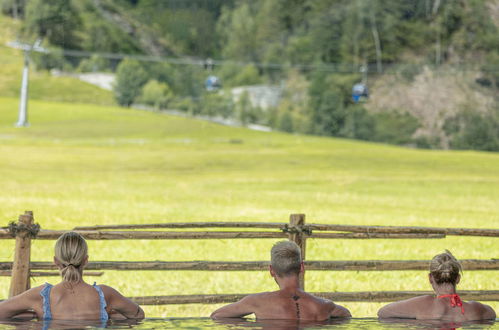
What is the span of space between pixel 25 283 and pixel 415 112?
147 metres

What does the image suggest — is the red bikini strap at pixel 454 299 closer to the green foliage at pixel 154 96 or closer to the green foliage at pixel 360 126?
the green foliage at pixel 154 96

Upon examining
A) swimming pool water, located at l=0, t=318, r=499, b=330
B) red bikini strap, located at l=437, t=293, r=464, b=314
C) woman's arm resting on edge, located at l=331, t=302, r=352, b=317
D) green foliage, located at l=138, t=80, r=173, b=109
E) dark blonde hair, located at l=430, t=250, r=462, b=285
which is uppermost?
green foliage, located at l=138, t=80, r=173, b=109

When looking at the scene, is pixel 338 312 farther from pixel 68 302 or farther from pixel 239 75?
pixel 239 75

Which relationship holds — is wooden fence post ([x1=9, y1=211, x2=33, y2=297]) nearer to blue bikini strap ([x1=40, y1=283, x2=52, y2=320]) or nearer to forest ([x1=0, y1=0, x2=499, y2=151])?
blue bikini strap ([x1=40, y1=283, x2=52, y2=320])

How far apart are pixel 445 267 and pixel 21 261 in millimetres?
5638

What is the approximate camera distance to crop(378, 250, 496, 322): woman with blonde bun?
7500mm

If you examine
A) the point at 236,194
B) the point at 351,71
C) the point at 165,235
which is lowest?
the point at 165,235

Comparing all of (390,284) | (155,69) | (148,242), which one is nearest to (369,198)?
(148,242)

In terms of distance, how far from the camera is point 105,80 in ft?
512

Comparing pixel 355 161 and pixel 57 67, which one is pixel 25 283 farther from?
pixel 57 67

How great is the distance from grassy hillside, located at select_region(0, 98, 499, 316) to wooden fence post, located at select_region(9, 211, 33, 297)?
360 cm

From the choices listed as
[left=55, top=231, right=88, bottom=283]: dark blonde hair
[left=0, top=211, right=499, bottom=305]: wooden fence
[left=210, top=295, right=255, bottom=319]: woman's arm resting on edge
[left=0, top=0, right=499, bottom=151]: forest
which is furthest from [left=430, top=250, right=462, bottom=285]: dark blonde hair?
[left=0, top=0, right=499, bottom=151]: forest

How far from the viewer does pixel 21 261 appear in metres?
10.9

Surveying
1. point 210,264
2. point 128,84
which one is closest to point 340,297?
point 210,264
